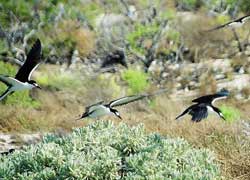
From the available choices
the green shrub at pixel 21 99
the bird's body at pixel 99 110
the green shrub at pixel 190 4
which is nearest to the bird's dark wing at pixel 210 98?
the bird's body at pixel 99 110

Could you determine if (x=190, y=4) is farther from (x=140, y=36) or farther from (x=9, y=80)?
(x=9, y=80)

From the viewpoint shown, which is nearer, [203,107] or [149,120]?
[203,107]

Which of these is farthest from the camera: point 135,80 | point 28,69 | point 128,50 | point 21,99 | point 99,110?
point 128,50

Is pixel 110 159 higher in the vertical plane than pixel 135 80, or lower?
higher

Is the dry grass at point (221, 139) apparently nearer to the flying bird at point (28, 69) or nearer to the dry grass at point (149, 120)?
the dry grass at point (149, 120)

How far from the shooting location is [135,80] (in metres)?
18.3

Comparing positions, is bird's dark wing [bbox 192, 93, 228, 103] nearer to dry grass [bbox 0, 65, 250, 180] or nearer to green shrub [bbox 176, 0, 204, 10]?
dry grass [bbox 0, 65, 250, 180]

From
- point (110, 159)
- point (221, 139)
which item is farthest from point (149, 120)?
point (110, 159)

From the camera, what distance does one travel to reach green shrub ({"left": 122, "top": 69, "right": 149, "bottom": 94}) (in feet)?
58.1

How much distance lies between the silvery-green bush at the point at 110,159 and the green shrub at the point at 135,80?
11.3m

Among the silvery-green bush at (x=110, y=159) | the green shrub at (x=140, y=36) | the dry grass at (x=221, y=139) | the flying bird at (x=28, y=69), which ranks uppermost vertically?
the silvery-green bush at (x=110, y=159)

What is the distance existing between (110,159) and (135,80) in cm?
1282

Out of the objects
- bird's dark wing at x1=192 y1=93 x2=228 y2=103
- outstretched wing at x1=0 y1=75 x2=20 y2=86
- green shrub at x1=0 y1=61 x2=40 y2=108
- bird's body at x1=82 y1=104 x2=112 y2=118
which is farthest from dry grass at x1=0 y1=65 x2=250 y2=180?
outstretched wing at x1=0 y1=75 x2=20 y2=86

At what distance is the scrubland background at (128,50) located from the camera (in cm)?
1598
